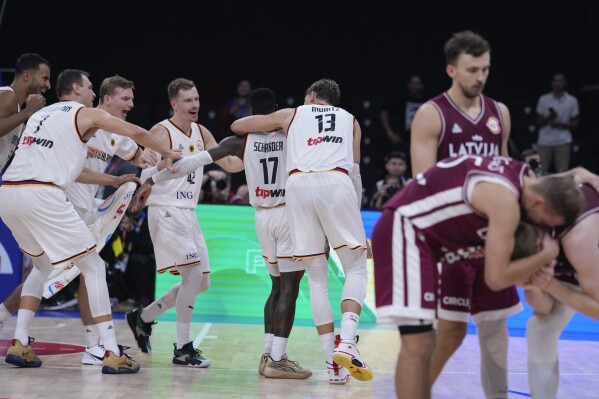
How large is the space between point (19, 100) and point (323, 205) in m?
3.19

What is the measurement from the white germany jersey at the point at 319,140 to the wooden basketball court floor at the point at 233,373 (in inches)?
65.3

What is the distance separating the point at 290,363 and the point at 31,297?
7.20 ft

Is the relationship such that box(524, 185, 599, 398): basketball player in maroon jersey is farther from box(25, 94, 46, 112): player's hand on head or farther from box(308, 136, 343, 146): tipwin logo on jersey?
box(25, 94, 46, 112): player's hand on head

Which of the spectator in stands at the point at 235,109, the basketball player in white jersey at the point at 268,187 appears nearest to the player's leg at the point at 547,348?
the basketball player in white jersey at the point at 268,187

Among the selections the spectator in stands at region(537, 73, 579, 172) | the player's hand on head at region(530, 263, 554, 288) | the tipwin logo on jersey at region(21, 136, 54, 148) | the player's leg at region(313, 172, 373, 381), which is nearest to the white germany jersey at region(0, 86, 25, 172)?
the tipwin logo on jersey at region(21, 136, 54, 148)

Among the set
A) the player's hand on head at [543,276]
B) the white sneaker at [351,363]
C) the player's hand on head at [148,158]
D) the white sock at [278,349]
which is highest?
the player's hand on head at [148,158]

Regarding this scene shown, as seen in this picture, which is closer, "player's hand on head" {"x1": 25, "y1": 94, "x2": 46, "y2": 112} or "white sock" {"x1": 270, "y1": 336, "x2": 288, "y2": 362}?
"white sock" {"x1": 270, "y1": 336, "x2": 288, "y2": 362}

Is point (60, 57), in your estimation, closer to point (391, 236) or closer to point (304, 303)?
point (304, 303)

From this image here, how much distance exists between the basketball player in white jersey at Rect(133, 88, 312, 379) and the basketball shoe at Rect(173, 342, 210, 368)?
0.56 meters

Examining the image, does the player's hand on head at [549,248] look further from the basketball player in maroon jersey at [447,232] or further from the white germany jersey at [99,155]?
the white germany jersey at [99,155]

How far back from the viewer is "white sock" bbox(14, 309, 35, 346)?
668cm

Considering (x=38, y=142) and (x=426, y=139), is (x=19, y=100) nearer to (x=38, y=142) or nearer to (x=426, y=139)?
(x=38, y=142)

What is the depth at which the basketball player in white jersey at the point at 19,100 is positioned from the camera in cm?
734

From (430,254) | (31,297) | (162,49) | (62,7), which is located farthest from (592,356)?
(62,7)
